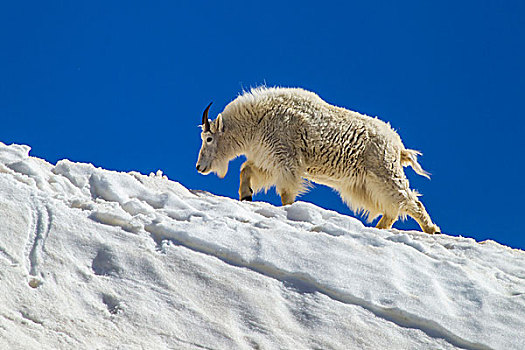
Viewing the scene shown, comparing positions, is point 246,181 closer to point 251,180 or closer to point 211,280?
point 251,180

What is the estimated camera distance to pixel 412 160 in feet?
38.0

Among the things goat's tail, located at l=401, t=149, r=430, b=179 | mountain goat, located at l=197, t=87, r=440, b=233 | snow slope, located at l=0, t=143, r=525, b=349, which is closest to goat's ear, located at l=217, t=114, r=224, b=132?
mountain goat, located at l=197, t=87, r=440, b=233

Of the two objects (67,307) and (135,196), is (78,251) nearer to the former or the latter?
(67,307)

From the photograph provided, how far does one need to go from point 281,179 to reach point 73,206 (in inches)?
192

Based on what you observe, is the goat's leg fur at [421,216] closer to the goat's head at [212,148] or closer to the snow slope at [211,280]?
the goat's head at [212,148]

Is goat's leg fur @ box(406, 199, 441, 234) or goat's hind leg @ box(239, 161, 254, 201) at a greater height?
goat's leg fur @ box(406, 199, 441, 234)

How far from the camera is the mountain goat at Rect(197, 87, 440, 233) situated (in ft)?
35.1

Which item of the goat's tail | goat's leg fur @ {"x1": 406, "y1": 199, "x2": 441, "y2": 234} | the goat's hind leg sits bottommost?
the goat's hind leg

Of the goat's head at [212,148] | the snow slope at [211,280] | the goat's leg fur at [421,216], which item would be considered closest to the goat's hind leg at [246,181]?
the goat's head at [212,148]

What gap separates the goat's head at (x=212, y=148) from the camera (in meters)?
11.7

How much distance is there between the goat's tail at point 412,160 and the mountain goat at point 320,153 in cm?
2

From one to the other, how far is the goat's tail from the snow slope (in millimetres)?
4544

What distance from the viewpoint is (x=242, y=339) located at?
16.3ft

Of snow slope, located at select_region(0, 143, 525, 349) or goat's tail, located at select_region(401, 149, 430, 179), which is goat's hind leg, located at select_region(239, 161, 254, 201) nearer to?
goat's tail, located at select_region(401, 149, 430, 179)
